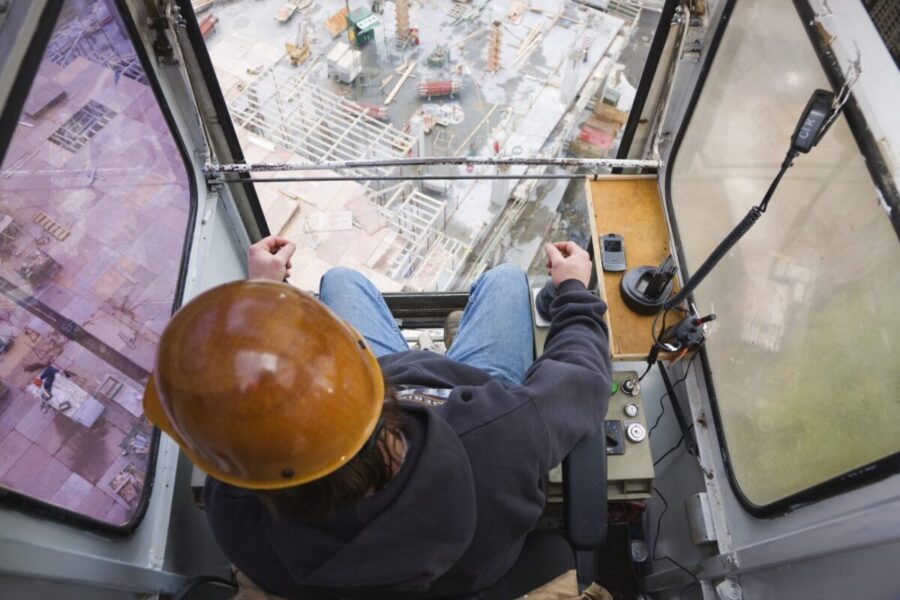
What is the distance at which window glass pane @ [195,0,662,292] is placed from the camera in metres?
9.10

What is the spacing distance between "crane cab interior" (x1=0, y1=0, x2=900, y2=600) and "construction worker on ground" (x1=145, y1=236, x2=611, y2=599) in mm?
303

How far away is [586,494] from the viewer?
1.32 m

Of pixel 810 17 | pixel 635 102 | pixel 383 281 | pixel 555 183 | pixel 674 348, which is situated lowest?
pixel 555 183

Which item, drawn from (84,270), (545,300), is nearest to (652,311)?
(545,300)

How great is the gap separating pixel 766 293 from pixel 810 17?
576 mm

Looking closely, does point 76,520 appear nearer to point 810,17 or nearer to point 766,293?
point 766,293

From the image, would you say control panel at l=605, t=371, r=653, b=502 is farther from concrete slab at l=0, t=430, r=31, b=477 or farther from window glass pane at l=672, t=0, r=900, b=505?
concrete slab at l=0, t=430, r=31, b=477

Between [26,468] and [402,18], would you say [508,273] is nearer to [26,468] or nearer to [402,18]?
[26,468]

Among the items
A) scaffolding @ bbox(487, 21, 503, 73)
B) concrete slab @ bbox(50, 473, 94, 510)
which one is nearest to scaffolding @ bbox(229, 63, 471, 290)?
scaffolding @ bbox(487, 21, 503, 73)

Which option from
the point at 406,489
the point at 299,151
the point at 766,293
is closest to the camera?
the point at 406,489

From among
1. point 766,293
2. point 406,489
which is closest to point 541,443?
point 406,489

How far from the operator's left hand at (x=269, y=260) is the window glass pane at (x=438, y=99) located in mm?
6742

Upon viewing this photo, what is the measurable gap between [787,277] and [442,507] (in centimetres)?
90

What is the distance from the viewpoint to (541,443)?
107 cm
